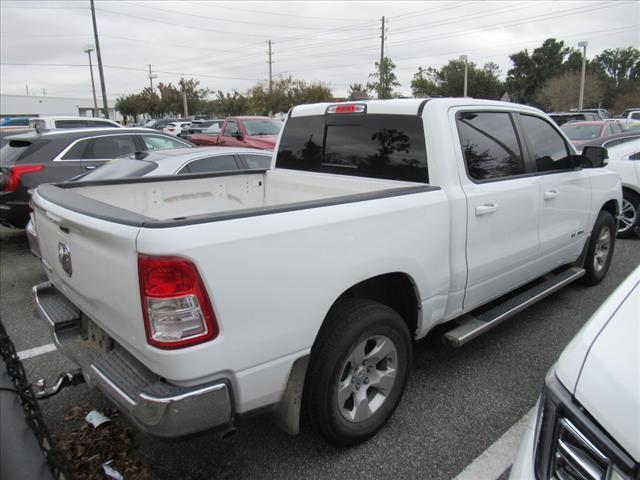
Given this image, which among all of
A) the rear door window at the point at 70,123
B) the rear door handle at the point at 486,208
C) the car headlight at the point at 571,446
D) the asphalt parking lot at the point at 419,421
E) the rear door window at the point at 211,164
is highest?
the rear door window at the point at 70,123

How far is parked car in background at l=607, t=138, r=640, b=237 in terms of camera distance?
24.0 feet

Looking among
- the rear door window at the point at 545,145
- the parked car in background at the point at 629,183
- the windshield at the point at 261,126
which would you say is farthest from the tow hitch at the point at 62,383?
the windshield at the point at 261,126

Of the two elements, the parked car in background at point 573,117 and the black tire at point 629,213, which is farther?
the parked car in background at point 573,117

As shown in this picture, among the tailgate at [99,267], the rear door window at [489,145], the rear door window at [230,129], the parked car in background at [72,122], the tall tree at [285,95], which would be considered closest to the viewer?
the tailgate at [99,267]

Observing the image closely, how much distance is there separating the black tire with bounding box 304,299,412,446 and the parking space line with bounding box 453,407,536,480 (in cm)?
54

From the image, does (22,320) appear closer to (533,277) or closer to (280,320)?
(280,320)

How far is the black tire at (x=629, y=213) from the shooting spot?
7.34 meters

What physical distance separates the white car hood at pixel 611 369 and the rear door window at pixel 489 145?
68.5 inches

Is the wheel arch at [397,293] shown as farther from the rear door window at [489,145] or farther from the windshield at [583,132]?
the windshield at [583,132]

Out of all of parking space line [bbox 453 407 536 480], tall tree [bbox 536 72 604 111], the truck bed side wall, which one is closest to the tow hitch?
the truck bed side wall

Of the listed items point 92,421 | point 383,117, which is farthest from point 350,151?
point 92,421

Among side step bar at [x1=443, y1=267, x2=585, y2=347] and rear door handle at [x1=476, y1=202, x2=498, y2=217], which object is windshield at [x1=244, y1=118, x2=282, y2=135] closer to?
side step bar at [x1=443, y1=267, x2=585, y2=347]

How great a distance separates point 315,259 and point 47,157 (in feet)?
21.6

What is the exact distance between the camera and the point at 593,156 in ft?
14.7
